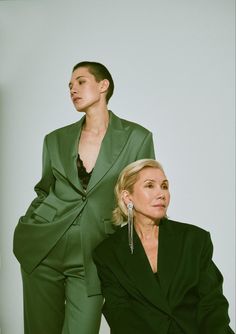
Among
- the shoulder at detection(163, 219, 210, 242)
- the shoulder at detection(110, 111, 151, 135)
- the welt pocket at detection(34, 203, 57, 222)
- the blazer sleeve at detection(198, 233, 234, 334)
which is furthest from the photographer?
the shoulder at detection(110, 111, 151, 135)

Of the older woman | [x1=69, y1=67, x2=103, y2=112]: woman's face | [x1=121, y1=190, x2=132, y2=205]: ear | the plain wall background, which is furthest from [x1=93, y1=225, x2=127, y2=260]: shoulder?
[x1=69, y1=67, x2=103, y2=112]: woman's face

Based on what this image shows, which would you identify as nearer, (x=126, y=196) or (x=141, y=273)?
(x=141, y=273)

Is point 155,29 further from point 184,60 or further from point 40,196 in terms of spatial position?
point 40,196

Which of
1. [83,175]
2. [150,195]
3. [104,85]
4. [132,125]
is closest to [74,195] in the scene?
[83,175]

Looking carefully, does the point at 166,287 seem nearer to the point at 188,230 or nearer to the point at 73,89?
the point at 188,230

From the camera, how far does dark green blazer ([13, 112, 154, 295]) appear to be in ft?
6.30

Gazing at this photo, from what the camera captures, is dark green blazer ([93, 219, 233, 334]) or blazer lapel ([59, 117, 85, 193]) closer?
dark green blazer ([93, 219, 233, 334])

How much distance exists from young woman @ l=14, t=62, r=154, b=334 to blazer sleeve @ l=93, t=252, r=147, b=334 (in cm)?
8

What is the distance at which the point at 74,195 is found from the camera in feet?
6.36

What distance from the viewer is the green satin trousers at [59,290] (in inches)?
74.8

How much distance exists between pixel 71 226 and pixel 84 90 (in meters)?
0.62

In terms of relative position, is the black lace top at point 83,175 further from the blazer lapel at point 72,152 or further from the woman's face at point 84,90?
the woman's face at point 84,90

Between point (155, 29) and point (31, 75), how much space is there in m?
0.64

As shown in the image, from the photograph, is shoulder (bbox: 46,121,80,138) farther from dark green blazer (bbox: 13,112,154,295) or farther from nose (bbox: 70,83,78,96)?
nose (bbox: 70,83,78,96)
